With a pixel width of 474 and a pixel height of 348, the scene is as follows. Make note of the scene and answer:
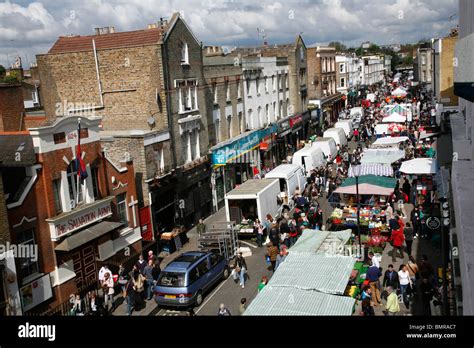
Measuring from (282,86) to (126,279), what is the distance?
3261 cm

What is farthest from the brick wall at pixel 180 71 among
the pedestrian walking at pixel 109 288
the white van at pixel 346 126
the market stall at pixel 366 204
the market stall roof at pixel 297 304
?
the white van at pixel 346 126

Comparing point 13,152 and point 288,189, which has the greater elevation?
point 13,152

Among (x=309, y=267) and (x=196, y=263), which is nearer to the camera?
(x=309, y=267)

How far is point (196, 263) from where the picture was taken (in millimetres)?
16797

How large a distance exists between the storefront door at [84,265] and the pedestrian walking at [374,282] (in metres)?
10.4

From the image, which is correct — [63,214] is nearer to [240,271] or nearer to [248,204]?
[240,271]

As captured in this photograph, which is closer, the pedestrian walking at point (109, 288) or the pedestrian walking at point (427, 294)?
the pedestrian walking at point (427, 294)

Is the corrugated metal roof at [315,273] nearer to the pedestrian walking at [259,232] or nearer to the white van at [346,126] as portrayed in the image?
the pedestrian walking at [259,232]

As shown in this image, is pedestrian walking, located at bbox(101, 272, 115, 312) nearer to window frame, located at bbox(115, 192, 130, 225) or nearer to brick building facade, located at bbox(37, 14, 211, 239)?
window frame, located at bbox(115, 192, 130, 225)

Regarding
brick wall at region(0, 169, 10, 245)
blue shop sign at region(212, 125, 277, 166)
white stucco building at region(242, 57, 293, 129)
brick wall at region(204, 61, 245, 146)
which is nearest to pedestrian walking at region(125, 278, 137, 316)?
brick wall at region(0, 169, 10, 245)

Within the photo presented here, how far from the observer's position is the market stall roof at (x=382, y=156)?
29.2 metres

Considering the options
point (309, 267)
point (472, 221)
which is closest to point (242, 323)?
point (472, 221)

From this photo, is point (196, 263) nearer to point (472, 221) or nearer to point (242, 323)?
point (472, 221)

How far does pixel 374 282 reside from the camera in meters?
15.0
